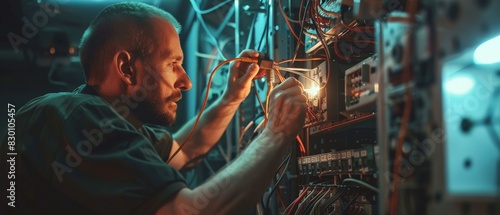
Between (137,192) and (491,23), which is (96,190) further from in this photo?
(491,23)

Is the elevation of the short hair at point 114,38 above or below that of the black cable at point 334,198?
above

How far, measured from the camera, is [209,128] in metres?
2.02

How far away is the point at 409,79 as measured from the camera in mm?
678

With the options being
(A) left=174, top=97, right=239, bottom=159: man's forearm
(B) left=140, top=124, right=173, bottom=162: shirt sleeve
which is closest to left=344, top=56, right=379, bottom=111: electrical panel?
(A) left=174, top=97, right=239, bottom=159: man's forearm

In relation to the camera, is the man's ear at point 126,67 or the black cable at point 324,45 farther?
the man's ear at point 126,67

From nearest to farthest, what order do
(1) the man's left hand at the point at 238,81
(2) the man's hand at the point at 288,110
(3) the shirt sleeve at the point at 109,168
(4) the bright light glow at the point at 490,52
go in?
1. (4) the bright light glow at the point at 490,52
2. (3) the shirt sleeve at the point at 109,168
3. (2) the man's hand at the point at 288,110
4. (1) the man's left hand at the point at 238,81

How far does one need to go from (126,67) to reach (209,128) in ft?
2.02

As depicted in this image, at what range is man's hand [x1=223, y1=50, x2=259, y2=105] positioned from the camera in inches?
66.6

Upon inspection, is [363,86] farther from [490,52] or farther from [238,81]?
[238,81]

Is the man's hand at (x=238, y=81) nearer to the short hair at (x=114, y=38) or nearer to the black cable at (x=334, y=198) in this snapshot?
the short hair at (x=114, y=38)

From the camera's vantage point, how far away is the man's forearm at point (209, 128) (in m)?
1.94

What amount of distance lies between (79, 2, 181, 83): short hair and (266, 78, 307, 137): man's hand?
504 mm

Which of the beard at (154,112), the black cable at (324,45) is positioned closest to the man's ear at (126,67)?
the beard at (154,112)

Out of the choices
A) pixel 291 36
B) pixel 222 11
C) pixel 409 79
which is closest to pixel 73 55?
pixel 222 11
